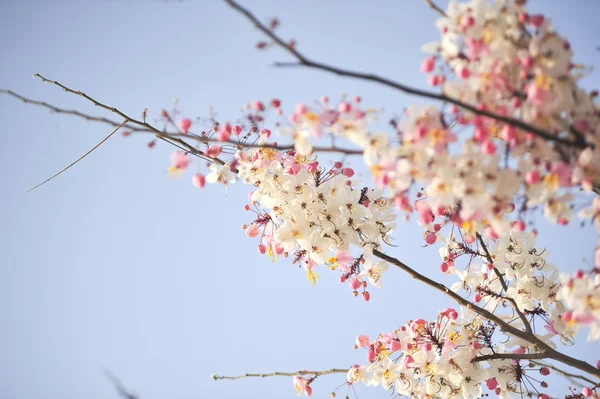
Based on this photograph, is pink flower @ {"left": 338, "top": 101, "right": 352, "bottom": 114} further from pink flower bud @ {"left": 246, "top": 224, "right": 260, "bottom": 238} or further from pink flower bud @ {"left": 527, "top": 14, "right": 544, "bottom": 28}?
pink flower bud @ {"left": 246, "top": 224, "right": 260, "bottom": 238}

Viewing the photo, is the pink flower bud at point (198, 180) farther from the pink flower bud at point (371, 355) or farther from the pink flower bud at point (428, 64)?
the pink flower bud at point (371, 355)

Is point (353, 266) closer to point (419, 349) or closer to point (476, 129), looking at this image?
point (419, 349)

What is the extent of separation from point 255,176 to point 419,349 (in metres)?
1.46

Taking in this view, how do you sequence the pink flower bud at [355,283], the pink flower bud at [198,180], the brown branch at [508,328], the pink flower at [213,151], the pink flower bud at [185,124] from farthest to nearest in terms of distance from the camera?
the pink flower bud at [355,283] → the pink flower at [213,151] → the pink flower bud at [198,180] → the brown branch at [508,328] → the pink flower bud at [185,124]

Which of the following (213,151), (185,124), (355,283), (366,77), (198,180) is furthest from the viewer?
(355,283)

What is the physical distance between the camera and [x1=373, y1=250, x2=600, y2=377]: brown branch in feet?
7.72

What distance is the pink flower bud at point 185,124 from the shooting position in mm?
2240

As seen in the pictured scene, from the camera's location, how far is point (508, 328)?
2531 millimetres

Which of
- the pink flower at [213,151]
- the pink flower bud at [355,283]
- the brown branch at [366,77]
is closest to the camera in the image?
the brown branch at [366,77]

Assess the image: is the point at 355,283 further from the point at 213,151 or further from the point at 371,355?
the point at 213,151

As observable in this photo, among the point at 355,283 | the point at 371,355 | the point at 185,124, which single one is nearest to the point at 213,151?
the point at 185,124

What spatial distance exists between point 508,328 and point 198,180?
1.76 m

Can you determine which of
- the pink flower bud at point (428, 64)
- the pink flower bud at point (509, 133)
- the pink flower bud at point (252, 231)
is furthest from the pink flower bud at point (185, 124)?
the pink flower bud at point (509, 133)

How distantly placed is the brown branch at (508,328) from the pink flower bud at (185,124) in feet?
4.10
